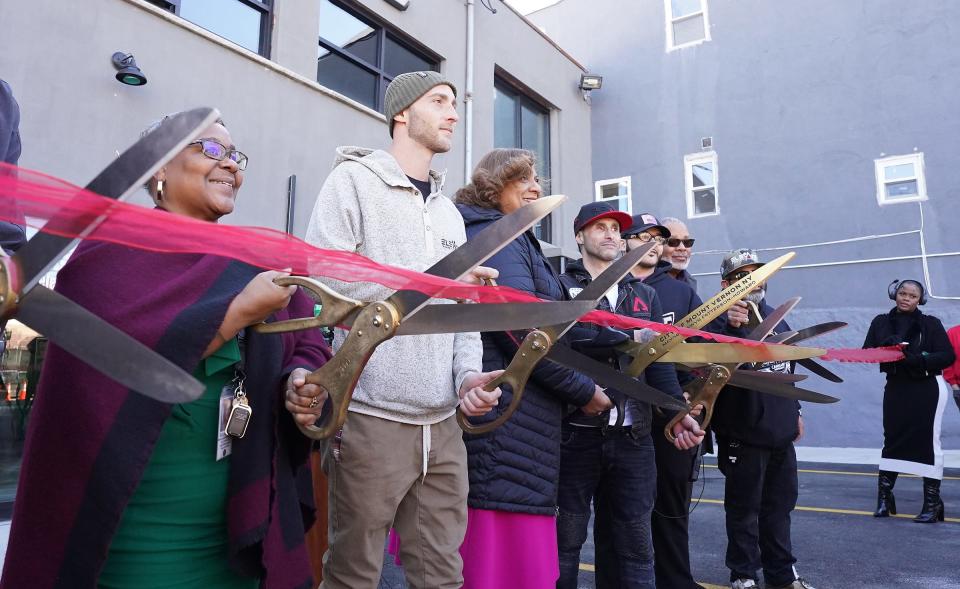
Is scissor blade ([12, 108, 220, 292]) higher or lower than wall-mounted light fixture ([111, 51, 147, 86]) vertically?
lower

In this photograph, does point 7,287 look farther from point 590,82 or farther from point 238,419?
point 590,82

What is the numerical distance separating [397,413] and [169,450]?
27.5 inches

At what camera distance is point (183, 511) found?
135 centimetres

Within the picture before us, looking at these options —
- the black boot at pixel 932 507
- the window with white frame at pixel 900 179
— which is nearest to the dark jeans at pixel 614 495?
the black boot at pixel 932 507

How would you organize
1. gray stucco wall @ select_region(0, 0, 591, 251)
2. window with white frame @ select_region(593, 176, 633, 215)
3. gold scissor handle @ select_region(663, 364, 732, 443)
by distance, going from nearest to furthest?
gold scissor handle @ select_region(663, 364, 732, 443) < gray stucco wall @ select_region(0, 0, 591, 251) < window with white frame @ select_region(593, 176, 633, 215)

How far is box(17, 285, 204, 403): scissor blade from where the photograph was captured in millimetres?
862

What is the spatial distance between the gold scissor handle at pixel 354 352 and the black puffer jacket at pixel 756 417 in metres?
2.82

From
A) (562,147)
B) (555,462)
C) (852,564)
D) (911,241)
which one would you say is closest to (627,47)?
(562,147)

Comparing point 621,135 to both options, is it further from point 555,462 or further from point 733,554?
point 555,462

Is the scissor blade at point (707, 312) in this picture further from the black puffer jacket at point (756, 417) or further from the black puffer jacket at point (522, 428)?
the black puffer jacket at point (756, 417)

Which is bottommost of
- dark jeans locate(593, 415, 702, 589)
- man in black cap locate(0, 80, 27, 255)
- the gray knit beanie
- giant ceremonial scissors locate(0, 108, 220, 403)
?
dark jeans locate(593, 415, 702, 589)

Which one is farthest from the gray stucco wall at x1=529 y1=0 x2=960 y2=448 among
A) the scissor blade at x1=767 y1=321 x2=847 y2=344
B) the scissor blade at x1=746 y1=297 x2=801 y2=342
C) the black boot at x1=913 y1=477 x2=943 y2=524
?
the scissor blade at x1=746 y1=297 x2=801 y2=342

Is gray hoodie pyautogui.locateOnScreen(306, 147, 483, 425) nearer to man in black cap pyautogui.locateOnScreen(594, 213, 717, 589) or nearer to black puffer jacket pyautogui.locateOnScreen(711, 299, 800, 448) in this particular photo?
man in black cap pyautogui.locateOnScreen(594, 213, 717, 589)

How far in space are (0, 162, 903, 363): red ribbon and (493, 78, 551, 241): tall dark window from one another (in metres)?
10.0
